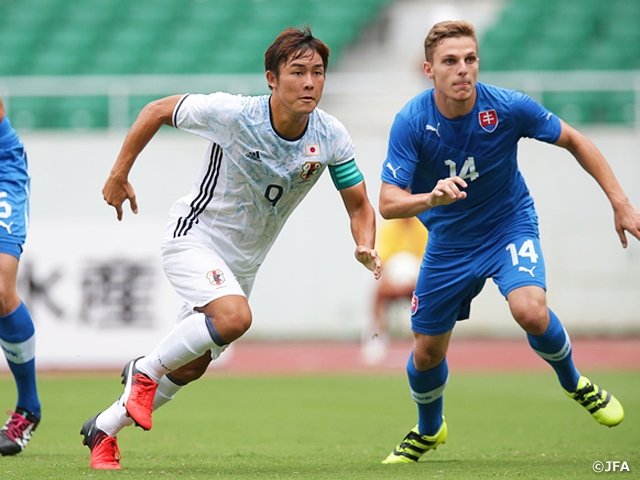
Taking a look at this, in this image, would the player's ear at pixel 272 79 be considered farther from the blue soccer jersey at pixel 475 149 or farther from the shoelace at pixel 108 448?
the shoelace at pixel 108 448

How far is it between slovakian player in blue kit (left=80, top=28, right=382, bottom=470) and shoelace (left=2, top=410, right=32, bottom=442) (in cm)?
83

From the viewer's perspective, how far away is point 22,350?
6.48 m

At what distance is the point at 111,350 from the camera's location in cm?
1373

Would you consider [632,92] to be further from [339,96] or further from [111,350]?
[111,350]

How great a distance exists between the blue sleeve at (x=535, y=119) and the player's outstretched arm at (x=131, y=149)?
2.07m

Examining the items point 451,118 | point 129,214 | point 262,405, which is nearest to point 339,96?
point 129,214

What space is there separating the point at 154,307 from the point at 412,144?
27.8 feet

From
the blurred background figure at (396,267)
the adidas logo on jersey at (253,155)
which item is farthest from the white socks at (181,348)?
the blurred background figure at (396,267)

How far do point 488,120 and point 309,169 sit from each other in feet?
3.83

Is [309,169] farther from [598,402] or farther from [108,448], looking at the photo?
[598,402]

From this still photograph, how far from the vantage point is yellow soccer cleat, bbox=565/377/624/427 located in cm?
611

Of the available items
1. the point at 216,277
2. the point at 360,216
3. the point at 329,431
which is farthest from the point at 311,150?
the point at 329,431

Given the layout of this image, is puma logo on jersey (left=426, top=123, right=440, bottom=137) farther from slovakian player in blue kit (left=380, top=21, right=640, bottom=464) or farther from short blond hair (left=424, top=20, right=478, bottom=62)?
short blond hair (left=424, top=20, right=478, bottom=62)

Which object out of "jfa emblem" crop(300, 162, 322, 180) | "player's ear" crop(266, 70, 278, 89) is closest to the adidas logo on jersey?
"jfa emblem" crop(300, 162, 322, 180)
